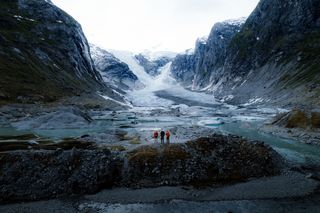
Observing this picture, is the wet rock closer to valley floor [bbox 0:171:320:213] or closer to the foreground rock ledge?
the foreground rock ledge

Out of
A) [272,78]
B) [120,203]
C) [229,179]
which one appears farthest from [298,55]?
[120,203]

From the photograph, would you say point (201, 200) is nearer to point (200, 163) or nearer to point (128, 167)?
point (200, 163)

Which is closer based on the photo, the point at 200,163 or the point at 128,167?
the point at 128,167

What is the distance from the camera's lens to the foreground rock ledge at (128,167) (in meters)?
31.0

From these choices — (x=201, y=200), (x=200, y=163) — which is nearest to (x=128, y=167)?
(x=200, y=163)

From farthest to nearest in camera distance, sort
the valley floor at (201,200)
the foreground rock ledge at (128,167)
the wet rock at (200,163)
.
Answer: the wet rock at (200,163)
the foreground rock ledge at (128,167)
the valley floor at (201,200)

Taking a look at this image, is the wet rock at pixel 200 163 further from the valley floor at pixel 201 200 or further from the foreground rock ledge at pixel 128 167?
the valley floor at pixel 201 200

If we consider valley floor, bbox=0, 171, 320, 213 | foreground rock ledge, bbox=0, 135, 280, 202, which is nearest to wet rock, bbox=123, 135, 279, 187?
foreground rock ledge, bbox=0, 135, 280, 202

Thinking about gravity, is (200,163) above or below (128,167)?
above

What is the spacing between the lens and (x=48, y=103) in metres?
132

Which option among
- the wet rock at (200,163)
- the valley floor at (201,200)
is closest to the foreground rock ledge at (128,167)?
the wet rock at (200,163)

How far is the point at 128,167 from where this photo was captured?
35.2m

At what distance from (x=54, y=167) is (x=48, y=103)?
356 ft

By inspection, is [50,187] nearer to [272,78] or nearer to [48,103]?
[48,103]
